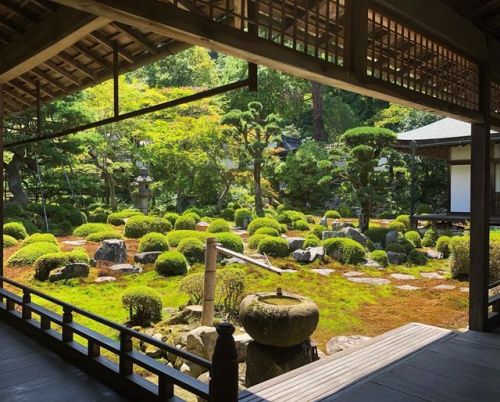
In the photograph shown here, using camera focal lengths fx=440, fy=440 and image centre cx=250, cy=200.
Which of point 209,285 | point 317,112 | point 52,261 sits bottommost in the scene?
point 52,261

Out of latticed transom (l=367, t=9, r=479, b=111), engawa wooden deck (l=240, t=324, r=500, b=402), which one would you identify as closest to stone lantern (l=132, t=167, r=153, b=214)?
engawa wooden deck (l=240, t=324, r=500, b=402)

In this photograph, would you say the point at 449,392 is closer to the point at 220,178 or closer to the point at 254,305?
the point at 254,305

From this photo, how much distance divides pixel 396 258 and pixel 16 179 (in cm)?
1440

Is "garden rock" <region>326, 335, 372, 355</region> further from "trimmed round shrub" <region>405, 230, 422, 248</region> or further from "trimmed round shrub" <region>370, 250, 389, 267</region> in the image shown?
"trimmed round shrub" <region>405, 230, 422, 248</region>

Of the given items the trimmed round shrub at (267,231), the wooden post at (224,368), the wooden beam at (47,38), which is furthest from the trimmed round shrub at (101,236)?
the wooden post at (224,368)

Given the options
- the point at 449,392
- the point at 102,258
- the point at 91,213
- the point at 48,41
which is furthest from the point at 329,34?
the point at 91,213

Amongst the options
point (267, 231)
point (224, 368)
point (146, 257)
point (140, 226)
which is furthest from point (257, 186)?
point (224, 368)

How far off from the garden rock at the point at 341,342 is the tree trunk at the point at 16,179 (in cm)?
1478

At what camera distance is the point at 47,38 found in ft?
10.9

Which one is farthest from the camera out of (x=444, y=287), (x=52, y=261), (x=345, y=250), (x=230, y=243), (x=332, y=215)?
(x=332, y=215)

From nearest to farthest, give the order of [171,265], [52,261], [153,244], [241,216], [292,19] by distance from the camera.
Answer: [292,19] < [52,261] < [171,265] < [153,244] < [241,216]

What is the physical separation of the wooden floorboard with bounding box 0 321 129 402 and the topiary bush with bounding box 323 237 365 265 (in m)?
9.00

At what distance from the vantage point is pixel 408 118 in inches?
1050

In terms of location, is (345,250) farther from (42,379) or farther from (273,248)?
(42,379)
